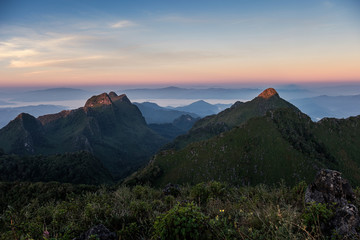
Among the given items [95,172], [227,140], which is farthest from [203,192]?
[95,172]

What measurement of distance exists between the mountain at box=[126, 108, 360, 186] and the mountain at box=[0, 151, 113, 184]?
276ft

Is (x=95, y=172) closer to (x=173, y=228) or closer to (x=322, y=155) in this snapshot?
(x=322, y=155)

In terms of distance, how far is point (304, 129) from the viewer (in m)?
134

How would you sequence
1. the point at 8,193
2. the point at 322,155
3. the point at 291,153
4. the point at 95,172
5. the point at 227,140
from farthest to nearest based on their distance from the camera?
the point at 95,172 < the point at 227,140 < the point at 322,155 < the point at 291,153 < the point at 8,193

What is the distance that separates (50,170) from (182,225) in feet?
702

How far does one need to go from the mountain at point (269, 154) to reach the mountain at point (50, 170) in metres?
84.1

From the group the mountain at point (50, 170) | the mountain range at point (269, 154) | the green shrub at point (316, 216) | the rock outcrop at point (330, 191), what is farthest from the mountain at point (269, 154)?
the green shrub at point (316, 216)

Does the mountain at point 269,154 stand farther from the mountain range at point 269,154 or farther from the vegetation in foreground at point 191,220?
the vegetation in foreground at point 191,220

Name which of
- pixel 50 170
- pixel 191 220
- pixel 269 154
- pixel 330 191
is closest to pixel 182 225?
pixel 191 220

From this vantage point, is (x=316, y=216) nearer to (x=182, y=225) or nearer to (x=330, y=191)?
(x=330, y=191)

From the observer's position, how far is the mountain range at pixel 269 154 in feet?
333

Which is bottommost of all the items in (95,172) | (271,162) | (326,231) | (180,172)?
(95,172)

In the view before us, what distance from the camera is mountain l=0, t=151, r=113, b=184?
17188cm

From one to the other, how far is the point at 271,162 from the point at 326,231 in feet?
360
